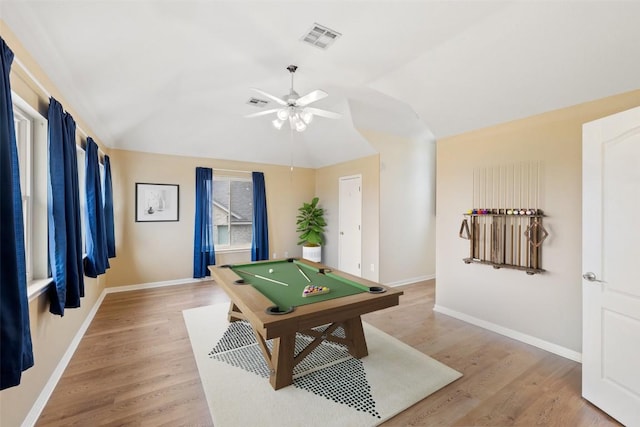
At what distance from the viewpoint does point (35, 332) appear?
1.96m

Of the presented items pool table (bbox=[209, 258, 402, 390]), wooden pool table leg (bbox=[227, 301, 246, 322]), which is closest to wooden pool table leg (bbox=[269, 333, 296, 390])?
pool table (bbox=[209, 258, 402, 390])

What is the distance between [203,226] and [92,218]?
2113 millimetres

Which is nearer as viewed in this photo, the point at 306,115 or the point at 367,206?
the point at 306,115

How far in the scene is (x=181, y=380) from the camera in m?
2.33

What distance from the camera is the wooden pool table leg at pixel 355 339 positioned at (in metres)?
2.65

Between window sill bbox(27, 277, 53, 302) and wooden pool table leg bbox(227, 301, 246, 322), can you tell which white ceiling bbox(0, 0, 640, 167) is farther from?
wooden pool table leg bbox(227, 301, 246, 322)

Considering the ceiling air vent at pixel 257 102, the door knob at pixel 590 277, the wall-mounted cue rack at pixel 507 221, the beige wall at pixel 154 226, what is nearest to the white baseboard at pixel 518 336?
the wall-mounted cue rack at pixel 507 221

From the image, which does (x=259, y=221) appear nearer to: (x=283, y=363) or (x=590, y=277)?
(x=283, y=363)

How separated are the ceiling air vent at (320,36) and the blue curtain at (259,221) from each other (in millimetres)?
3722

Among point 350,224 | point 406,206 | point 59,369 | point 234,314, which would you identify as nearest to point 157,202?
point 234,314

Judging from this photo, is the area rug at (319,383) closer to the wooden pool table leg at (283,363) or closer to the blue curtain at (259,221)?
the wooden pool table leg at (283,363)

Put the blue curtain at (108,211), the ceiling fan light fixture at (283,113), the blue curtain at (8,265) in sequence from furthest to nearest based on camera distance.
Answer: the blue curtain at (108,211), the ceiling fan light fixture at (283,113), the blue curtain at (8,265)

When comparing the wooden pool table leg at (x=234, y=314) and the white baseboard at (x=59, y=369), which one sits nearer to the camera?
the white baseboard at (x=59, y=369)

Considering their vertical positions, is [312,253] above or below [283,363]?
above
